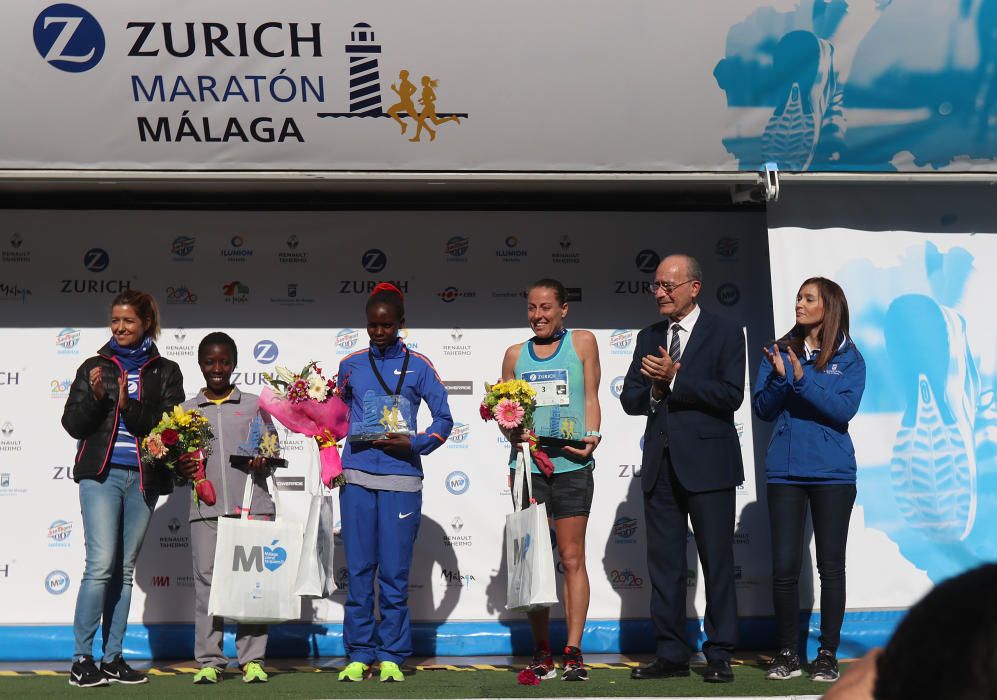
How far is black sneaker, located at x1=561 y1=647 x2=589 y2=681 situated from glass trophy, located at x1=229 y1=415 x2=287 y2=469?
1686 millimetres

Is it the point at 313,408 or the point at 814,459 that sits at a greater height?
the point at 313,408

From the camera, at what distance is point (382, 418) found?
5.45 m

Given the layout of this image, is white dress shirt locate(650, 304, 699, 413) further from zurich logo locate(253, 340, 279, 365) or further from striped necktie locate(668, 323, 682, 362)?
zurich logo locate(253, 340, 279, 365)

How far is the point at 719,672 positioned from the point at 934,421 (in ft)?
6.30

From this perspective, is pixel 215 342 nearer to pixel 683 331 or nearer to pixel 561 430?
pixel 561 430

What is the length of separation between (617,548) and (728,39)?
2871mm

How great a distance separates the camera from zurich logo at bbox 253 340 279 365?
657cm

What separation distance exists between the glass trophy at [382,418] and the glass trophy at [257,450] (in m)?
0.38

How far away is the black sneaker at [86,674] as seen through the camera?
202 inches

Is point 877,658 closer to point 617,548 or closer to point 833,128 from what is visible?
point 833,128

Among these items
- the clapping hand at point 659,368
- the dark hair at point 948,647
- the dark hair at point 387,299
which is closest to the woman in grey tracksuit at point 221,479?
the dark hair at point 387,299

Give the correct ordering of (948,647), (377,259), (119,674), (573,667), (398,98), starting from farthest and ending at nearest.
→ (377,259) → (398,98) → (119,674) → (573,667) → (948,647)

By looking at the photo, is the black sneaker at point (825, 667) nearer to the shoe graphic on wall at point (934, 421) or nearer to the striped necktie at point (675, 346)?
the shoe graphic on wall at point (934, 421)

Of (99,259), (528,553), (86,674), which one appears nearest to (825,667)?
(528,553)
